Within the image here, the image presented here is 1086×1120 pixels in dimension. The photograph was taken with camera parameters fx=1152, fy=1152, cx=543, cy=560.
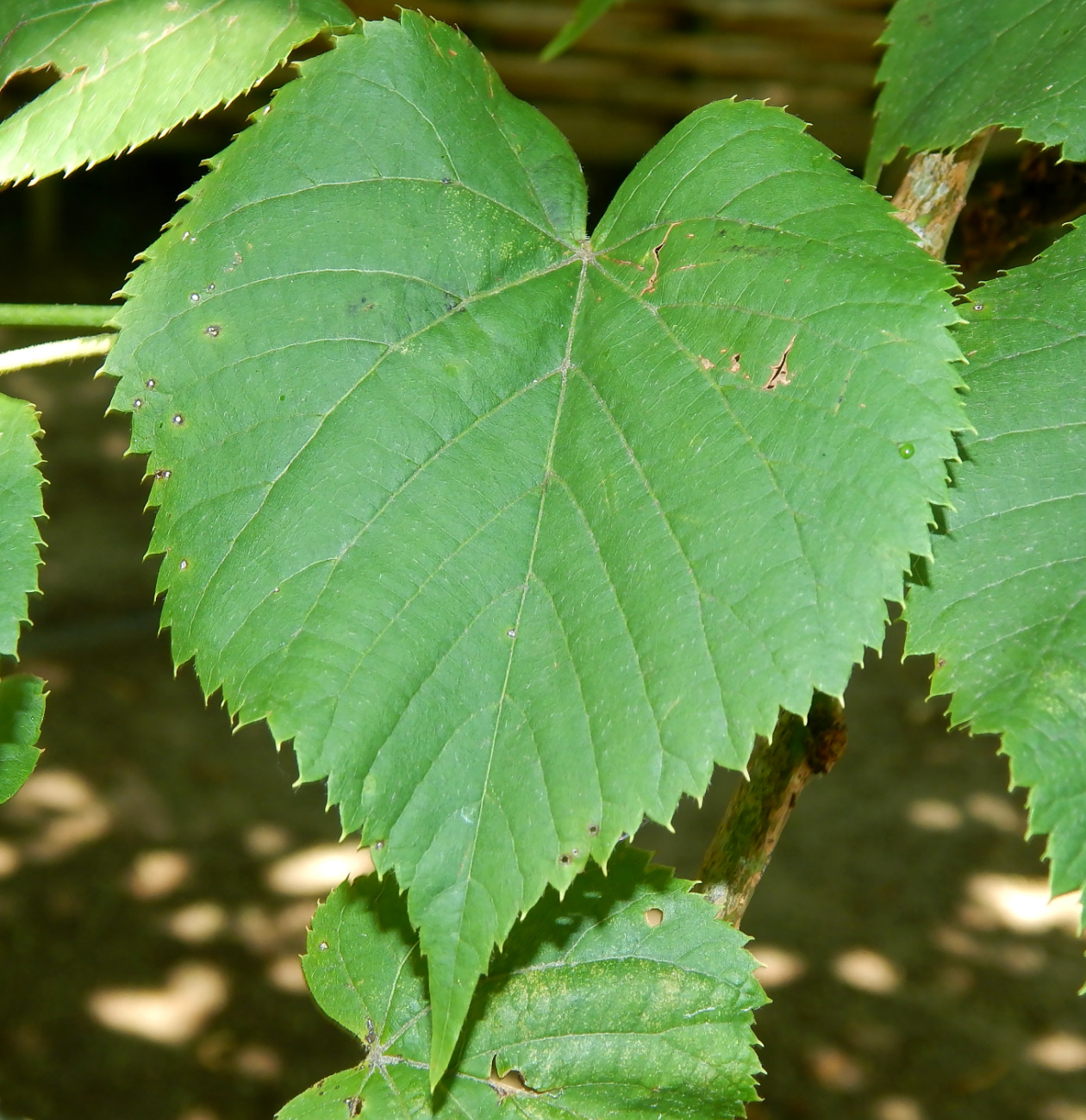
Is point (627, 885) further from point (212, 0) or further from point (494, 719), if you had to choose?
point (212, 0)

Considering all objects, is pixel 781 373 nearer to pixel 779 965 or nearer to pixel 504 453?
pixel 504 453

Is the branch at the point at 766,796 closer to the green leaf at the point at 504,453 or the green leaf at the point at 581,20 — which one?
the green leaf at the point at 504,453

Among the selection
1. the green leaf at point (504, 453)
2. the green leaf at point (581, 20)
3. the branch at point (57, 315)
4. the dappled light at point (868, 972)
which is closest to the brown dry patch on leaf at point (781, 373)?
the green leaf at point (504, 453)

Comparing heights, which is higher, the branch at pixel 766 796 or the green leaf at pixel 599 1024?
the branch at pixel 766 796

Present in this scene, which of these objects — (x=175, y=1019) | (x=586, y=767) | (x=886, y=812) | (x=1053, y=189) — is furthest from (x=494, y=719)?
(x=886, y=812)

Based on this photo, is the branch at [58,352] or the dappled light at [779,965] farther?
the dappled light at [779,965]

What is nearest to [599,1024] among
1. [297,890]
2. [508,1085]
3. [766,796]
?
[508,1085]
